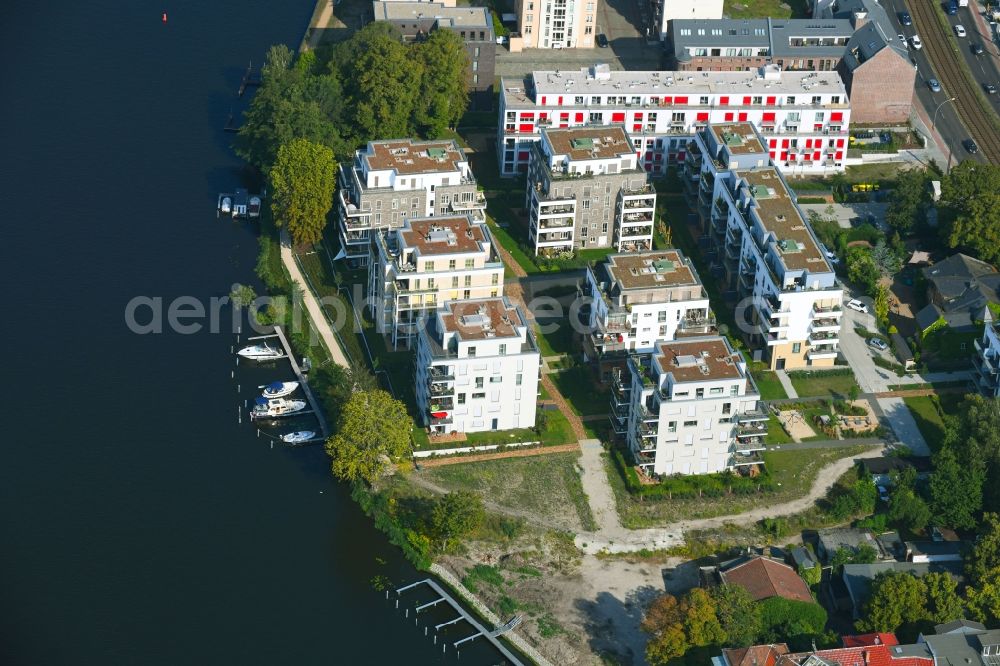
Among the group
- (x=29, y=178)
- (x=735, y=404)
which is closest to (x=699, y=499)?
(x=735, y=404)

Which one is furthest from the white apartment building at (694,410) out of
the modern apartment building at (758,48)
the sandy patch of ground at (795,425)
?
the modern apartment building at (758,48)

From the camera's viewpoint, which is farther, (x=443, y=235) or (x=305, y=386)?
(x=443, y=235)

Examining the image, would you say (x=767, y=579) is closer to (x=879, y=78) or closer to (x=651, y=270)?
(x=651, y=270)

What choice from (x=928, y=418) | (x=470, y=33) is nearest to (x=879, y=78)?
(x=470, y=33)

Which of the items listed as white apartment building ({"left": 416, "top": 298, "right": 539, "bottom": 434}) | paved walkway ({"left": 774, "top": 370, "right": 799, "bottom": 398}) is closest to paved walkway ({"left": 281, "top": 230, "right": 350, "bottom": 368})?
white apartment building ({"left": 416, "top": 298, "right": 539, "bottom": 434})

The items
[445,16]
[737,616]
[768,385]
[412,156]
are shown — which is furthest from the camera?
[445,16]

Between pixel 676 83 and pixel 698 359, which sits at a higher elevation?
pixel 676 83

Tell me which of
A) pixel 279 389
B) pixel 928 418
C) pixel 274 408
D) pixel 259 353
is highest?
pixel 259 353

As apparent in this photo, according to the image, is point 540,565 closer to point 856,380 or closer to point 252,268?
point 856,380
